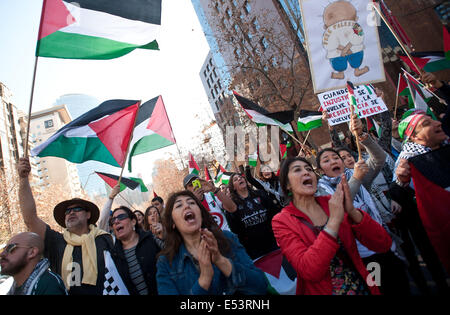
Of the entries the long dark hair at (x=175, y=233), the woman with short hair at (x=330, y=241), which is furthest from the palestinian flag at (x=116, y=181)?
the woman with short hair at (x=330, y=241)

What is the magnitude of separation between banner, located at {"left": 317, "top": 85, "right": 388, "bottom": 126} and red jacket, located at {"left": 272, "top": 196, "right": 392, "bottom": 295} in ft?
12.2

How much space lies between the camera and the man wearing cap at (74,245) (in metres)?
2.81

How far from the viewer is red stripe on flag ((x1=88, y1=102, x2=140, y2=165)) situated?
4.80 meters

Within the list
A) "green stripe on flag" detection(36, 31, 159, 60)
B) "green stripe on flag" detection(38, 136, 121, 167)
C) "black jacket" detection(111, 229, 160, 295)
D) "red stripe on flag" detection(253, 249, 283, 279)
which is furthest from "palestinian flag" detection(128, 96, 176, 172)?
"red stripe on flag" detection(253, 249, 283, 279)

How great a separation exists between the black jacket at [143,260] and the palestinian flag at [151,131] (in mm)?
2984

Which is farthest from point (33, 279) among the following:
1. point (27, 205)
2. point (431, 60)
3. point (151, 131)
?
point (431, 60)

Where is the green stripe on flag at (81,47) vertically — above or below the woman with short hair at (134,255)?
above

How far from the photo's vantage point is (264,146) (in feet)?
22.3

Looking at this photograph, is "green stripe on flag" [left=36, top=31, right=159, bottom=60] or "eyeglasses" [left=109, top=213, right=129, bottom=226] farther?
"green stripe on flag" [left=36, top=31, right=159, bottom=60]

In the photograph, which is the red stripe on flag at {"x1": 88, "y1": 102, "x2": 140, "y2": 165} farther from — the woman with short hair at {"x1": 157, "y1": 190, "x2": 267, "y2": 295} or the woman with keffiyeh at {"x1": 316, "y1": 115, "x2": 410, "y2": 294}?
the woman with keffiyeh at {"x1": 316, "y1": 115, "x2": 410, "y2": 294}

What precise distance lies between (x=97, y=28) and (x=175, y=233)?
3124mm

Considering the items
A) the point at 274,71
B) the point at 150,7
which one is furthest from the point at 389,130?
the point at 274,71

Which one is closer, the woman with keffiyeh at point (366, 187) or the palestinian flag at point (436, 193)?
the woman with keffiyeh at point (366, 187)

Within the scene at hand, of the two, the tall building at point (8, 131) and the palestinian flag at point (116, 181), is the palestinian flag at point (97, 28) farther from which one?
the tall building at point (8, 131)
